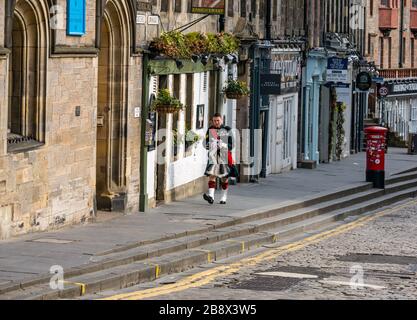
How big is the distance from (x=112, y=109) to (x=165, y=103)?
5.43 feet

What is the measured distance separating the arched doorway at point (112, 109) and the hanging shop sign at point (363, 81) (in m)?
25.6

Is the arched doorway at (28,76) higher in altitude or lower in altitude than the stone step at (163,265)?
higher

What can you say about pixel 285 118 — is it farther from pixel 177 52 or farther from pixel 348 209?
pixel 177 52

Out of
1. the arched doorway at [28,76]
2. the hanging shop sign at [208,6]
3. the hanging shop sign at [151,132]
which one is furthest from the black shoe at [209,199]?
the arched doorway at [28,76]

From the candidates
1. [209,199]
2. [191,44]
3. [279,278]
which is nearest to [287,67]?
[191,44]

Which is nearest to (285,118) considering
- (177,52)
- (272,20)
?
(272,20)

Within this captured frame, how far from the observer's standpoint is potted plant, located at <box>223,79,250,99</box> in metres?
33.5

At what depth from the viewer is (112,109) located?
1033 inches

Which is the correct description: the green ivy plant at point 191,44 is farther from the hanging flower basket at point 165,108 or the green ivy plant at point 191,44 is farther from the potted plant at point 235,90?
the hanging flower basket at point 165,108

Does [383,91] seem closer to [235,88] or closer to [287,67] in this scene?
[287,67]

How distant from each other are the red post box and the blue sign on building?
46.4ft

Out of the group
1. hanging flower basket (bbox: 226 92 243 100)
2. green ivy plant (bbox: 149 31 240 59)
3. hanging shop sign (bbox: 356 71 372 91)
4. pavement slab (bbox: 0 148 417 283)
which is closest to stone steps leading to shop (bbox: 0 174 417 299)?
pavement slab (bbox: 0 148 417 283)

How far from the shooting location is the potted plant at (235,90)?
33.5 m

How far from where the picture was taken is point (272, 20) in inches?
1560
